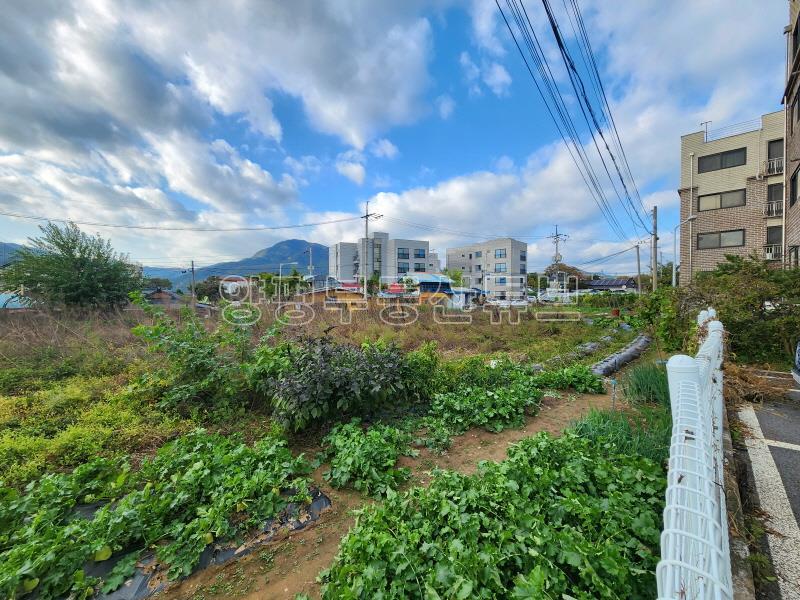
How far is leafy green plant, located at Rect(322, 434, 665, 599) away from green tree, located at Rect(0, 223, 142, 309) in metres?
11.3

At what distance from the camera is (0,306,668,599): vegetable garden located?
157 centimetres

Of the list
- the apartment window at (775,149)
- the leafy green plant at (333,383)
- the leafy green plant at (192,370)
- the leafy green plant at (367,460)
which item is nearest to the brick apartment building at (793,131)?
the apartment window at (775,149)

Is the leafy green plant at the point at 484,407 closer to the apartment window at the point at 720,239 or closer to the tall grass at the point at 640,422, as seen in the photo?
the tall grass at the point at 640,422

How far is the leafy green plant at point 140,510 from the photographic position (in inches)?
68.7

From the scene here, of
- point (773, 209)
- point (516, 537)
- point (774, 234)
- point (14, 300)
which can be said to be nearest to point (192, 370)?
point (516, 537)

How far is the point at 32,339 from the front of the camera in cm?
642

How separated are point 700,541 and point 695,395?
909 millimetres

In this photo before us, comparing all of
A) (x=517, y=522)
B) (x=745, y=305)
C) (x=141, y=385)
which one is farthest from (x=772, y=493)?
(x=141, y=385)

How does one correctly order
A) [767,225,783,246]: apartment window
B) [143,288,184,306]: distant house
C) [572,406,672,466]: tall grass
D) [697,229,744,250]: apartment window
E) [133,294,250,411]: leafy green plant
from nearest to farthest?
[572,406,672,466]: tall grass < [133,294,250,411]: leafy green plant < [143,288,184,306]: distant house < [767,225,783,246]: apartment window < [697,229,744,250]: apartment window

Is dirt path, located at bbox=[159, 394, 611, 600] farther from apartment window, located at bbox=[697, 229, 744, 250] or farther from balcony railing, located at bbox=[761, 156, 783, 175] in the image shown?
balcony railing, located at bbox=[761, 156, 783, 175]

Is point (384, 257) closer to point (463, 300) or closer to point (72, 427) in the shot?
point (463, 300)

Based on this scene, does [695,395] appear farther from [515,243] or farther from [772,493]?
[515,243]

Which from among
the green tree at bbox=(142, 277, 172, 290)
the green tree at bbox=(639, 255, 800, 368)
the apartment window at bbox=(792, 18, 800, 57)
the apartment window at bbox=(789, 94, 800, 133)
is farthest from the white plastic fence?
the green tree at bbox=(142, 277, 172, 290)

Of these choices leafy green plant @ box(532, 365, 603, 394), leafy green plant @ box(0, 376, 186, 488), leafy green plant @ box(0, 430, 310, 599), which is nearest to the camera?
leafy green plant @ box(0, 430, 310, 599)
